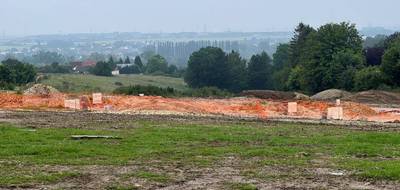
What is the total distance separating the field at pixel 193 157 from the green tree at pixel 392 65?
131 ft

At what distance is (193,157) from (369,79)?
54.4m

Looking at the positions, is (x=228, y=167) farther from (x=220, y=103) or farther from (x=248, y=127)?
(x=220, y=103)

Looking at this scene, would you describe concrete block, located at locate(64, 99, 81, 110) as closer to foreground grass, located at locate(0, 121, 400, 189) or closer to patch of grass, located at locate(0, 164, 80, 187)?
foreground grass, located at locate(0, 121, 400, 189)

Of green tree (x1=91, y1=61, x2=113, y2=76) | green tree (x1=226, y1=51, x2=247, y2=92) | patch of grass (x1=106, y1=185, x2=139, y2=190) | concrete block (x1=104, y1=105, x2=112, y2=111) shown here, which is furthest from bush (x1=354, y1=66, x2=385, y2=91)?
green tree (x1=91, y1=61, x2=113, y2=76)

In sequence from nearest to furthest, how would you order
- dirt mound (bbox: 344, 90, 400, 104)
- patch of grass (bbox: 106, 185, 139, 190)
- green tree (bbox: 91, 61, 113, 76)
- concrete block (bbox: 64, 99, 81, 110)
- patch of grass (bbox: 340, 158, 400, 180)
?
patch of grass (bbox: 106, 185, 139, 190)
patch of grass (bbox: 340, 158, 400, 180)
concrete block (bbox: 64, 99, 81, 110)
dirt mound (bbox: 344, 90, 400, 104)
green tree (bbox: 91, 61, 113, 76)

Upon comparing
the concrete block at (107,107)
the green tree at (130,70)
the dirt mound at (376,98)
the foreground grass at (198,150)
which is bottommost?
the green tree at (130,70)

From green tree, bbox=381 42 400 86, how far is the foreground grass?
4175 cm

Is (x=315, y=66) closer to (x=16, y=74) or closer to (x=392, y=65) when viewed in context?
(x=392, y=65)

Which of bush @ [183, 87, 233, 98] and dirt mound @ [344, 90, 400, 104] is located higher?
dirt mound @ [344, 90, 400, 104]

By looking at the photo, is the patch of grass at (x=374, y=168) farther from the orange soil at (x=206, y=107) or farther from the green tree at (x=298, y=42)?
the green tree at (x=298, y=42)

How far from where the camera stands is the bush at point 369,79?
68.7 m

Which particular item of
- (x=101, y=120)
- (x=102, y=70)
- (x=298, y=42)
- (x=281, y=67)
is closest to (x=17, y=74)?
(x=298, y=42)

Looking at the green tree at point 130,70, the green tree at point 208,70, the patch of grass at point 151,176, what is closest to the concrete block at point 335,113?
the patch of grass at point 151,176

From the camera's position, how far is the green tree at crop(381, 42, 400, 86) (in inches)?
2569
